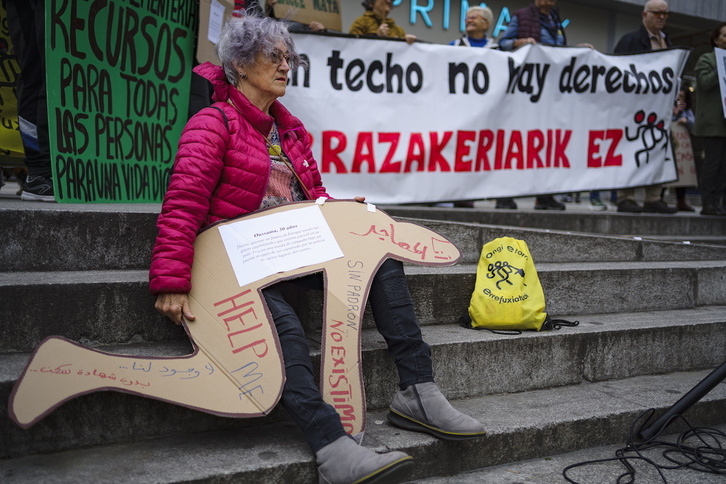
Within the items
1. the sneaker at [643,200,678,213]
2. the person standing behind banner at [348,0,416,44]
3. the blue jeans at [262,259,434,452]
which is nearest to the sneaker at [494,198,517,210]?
the sneaker at [643,200,678,213]

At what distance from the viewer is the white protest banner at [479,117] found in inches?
217

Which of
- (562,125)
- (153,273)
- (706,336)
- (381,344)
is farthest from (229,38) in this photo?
(562,125)

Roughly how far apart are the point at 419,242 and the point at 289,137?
773mm

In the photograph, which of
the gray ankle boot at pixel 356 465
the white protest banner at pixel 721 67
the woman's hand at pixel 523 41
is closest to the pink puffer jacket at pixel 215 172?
the gray ankle boot at pixel 356 465

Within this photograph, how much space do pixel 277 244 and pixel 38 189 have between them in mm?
1786

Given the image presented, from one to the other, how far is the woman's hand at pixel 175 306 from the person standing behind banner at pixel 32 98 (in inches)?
63.9

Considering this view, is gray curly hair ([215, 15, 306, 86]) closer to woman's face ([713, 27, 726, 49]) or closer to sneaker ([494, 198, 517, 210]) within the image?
sneaker ([494, 198, 517, 210])

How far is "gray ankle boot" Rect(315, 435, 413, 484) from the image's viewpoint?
2291 millimetres

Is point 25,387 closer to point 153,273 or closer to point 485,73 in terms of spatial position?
point 153,273

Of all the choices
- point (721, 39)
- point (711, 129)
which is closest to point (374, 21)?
point (711, 129)

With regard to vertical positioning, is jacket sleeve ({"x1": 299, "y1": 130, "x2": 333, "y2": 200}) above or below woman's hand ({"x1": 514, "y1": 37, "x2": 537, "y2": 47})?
below

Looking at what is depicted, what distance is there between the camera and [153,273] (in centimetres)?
258

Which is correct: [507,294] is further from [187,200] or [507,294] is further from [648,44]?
[648,44]

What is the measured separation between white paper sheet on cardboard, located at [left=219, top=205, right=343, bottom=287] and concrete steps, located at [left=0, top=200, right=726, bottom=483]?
0.40m
